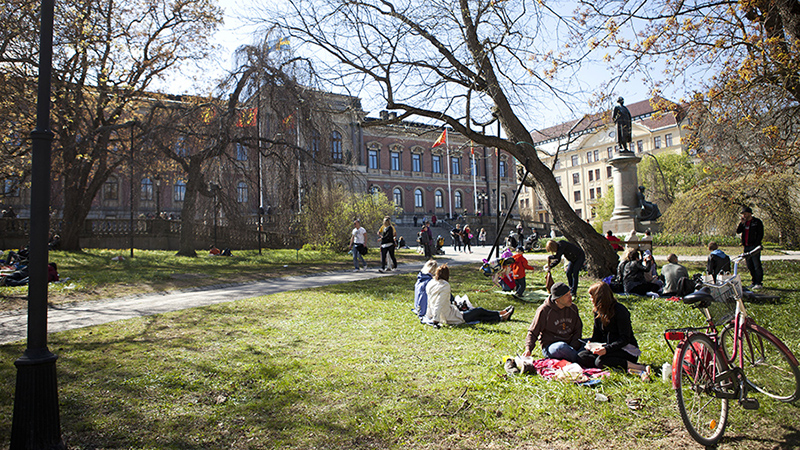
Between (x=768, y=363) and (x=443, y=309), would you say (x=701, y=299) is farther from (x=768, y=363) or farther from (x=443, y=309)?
(x=443, y=309)

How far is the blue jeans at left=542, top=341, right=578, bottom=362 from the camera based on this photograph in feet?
16.6

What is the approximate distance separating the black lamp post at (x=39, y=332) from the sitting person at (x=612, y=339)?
15.3ft

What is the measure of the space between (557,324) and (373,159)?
57235 mm

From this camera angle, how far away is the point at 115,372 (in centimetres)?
525

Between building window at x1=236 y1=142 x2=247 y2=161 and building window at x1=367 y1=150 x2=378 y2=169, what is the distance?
41.8 metres

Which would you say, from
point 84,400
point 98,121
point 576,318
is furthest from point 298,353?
point 98,121

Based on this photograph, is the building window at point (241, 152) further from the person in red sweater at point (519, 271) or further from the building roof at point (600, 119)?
the person in red sweater at point (519, 271)

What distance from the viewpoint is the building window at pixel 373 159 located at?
6113 cm

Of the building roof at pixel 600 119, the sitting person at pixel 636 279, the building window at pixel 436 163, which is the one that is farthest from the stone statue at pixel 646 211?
the building window at pixel 436 163

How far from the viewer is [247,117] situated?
1830 centimetres

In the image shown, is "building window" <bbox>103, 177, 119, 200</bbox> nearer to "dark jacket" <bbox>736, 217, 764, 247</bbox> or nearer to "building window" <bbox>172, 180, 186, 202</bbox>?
"building window" <bbox>172, 180, 186, 202</bbox>

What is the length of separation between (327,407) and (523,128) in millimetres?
10865

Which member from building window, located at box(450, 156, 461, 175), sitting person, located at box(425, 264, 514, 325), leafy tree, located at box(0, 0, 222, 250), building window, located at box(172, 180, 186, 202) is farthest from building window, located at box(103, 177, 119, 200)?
sitting person, located at box(425, 264, 514, 325)

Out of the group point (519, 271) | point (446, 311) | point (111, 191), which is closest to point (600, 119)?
point (519, 271)
